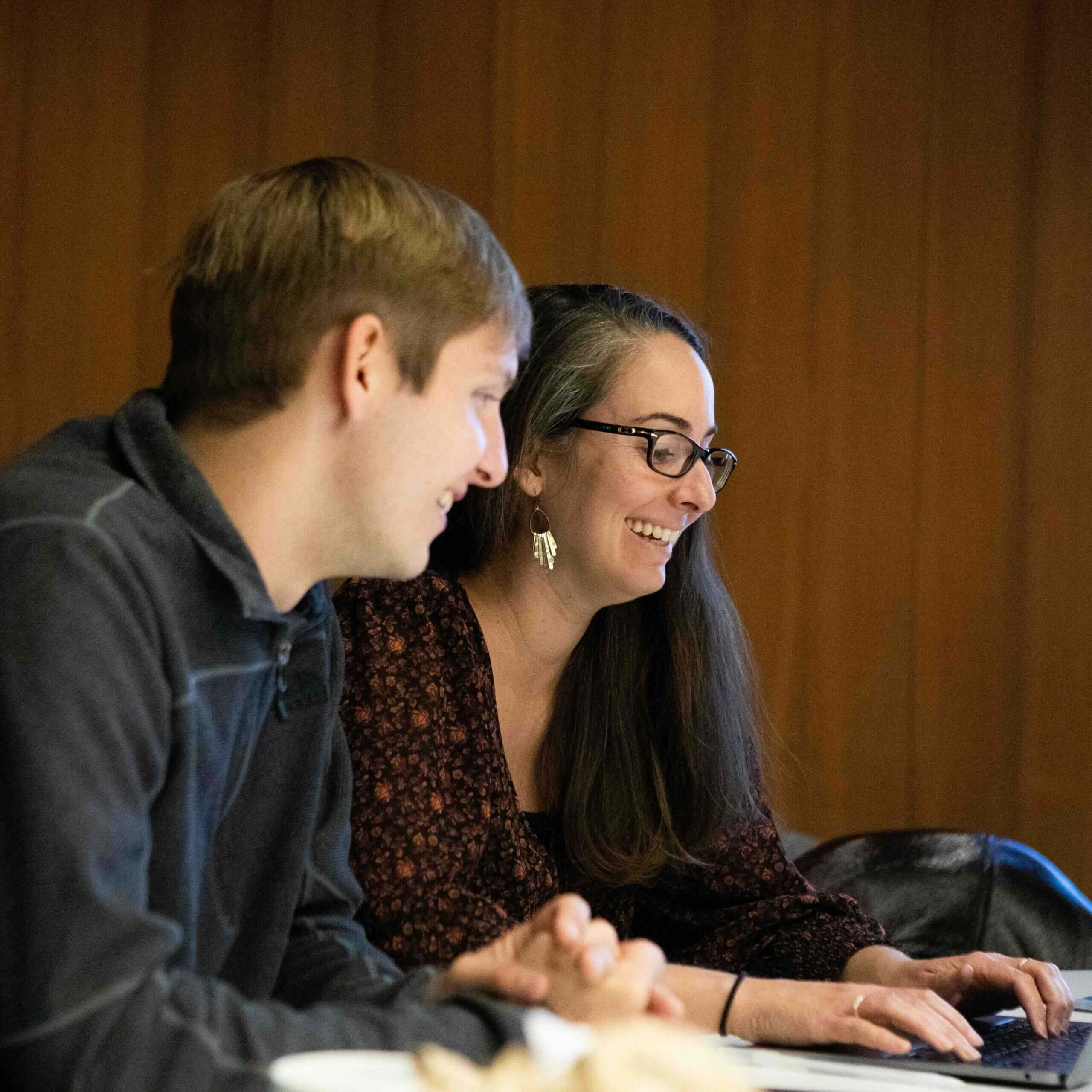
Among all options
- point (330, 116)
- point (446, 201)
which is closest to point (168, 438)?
point (446, 201)

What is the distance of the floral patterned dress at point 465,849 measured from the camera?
1.56m

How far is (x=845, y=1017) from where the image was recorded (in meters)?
1.40

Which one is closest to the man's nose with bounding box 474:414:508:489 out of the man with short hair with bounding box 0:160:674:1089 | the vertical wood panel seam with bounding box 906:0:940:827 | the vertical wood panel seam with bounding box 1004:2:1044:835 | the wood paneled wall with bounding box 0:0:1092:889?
the man with short hair with bounding box 0:160:674:1089

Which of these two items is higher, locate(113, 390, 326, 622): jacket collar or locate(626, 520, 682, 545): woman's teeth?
locate(113, 390, 326, 622): jacket collar

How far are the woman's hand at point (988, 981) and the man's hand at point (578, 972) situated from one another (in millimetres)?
680

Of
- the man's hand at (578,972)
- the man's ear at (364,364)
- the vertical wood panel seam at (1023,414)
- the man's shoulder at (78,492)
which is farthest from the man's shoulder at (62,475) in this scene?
the vertical wood panel seam at (1023,414)

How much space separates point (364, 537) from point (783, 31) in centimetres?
293

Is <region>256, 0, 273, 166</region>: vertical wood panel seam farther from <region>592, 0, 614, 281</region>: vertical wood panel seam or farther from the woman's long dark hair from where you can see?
the woman's long dark hair

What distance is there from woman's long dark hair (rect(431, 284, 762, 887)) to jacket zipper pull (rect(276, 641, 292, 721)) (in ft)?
2.27

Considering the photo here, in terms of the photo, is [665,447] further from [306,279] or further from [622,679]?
[306,279]

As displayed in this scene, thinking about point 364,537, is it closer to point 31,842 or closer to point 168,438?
point 168,438

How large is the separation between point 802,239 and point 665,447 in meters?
1.92

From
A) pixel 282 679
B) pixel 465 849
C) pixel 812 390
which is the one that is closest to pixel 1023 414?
pixel 812 390

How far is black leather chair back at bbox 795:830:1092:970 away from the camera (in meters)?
2.29
